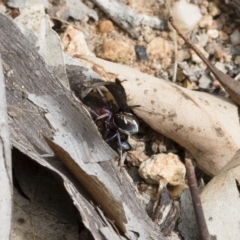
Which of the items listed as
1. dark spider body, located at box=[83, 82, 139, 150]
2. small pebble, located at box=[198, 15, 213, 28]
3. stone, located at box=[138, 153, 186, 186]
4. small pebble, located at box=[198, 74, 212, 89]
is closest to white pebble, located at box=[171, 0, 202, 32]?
small pebble, located at box=[198, 15, 213, 28]

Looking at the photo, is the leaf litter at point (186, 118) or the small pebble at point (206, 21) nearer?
the leaf litter at point (186, 118)

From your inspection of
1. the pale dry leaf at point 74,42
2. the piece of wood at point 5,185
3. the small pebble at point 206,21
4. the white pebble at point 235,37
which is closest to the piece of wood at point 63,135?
the piece of wood at point 5,185

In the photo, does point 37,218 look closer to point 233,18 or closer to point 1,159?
point 1,159

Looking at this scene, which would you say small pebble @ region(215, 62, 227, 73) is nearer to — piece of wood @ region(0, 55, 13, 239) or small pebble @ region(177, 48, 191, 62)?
small pebble @ region(177, 48, 191, 62)

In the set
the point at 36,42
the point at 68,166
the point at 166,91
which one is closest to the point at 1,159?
the point at 68,166

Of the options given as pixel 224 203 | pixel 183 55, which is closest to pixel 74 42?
pixel 183 55

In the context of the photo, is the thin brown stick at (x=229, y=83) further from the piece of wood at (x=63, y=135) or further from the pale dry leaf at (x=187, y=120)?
the piece of wood at (x=63, y=135)
